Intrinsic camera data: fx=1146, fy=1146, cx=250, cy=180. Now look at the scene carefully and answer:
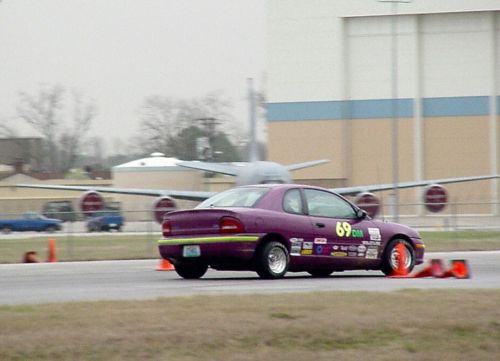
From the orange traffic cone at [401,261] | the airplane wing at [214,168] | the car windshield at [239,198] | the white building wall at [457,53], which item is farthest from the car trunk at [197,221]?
the white building wall at [457,53]

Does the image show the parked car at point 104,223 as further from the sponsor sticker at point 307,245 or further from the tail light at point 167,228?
the sponsor sticker at point 307,245

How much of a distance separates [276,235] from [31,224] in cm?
4262

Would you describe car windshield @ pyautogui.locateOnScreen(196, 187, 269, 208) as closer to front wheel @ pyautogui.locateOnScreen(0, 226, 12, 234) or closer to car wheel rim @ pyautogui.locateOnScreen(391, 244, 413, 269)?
car wheel rim @ pyautogui.locateOnScreen(391, 244, 413, 269)

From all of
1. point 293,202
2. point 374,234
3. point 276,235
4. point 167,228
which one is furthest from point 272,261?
point 374,234

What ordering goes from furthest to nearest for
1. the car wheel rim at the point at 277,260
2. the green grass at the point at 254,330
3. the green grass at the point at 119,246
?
the green grass at the point at 119,246
the car wheel rim at the point at 277,260
the green grass at the point at 254,330

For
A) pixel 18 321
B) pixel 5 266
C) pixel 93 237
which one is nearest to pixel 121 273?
pixel 5 266

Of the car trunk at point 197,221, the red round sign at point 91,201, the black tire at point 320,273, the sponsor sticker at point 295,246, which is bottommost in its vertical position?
the black tire at point 320,273

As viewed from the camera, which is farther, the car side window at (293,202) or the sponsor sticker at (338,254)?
the sponsor sticker at (338,254)

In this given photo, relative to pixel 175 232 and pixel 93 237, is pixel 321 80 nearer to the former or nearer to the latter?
pixel 93 237

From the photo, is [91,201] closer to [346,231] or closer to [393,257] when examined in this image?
[393,257]

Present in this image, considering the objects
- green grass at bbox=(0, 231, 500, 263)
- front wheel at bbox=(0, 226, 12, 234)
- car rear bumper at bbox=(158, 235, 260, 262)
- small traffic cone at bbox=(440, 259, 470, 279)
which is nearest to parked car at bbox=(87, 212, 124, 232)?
front wheel at bbox=(0, 226, 12, 234)

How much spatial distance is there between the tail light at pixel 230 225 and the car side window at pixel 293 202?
0.93 m

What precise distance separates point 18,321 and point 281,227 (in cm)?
702

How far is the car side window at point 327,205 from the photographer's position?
1703 centimetres
